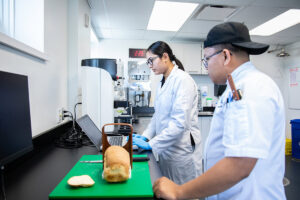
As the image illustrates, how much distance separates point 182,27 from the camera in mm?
3383

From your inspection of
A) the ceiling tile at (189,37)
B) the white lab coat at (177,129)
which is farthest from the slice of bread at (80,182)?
the ceiling tile at (189,37)

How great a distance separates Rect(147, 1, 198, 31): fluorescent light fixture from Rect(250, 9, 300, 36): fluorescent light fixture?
1.40 meters

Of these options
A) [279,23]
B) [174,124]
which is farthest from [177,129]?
[279,23]

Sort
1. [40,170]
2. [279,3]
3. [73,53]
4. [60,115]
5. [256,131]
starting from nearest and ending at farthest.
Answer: [256,131] < [40,170] < [60,115] < [73,53] < [279,3]

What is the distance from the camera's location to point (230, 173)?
22.6 inches

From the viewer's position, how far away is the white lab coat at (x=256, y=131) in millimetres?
559

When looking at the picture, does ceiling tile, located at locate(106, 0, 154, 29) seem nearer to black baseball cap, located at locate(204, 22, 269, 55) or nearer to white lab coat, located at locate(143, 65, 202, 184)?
white lab coat, located at locate(143, 65, 202, 184)

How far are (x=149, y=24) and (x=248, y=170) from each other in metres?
3.13

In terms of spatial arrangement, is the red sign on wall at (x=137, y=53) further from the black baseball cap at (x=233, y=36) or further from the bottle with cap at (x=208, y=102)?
the black baseball cap at (x=233, y=36)

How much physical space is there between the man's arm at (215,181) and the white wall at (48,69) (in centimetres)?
95

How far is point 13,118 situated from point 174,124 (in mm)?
855

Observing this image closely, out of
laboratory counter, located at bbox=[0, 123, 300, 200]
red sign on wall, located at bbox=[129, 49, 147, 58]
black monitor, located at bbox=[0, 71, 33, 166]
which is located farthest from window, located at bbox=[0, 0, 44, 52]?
red sign on wall, located at bbox=[129, 49, 147, 58]

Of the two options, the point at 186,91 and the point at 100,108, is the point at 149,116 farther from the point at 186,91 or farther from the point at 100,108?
the point at 186,91

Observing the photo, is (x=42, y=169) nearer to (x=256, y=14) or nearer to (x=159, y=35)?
(x=256, y=14)
